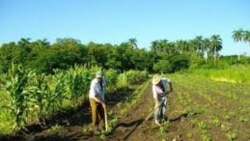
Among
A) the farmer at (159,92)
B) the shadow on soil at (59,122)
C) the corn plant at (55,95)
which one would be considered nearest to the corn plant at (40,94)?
the corn plant at (55,95)

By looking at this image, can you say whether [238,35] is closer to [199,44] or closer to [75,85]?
[199,44]

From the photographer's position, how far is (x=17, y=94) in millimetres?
13086

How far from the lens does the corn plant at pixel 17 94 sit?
42.8 feet

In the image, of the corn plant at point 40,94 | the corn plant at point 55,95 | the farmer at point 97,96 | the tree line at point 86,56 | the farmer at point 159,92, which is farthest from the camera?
the tree line at point 86,56

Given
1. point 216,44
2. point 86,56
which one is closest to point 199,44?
point 216,44

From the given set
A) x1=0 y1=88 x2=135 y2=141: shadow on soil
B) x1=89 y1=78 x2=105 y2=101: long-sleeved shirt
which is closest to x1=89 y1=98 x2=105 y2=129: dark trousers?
x1=89 y1=78 x2=105 y2=101: long-sleeved shirt

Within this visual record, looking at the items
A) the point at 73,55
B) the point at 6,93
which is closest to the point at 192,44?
the point at 73,55

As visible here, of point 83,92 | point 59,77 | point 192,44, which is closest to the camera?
point 59,77

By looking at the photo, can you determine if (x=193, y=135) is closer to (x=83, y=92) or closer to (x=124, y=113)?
(x=124, y=113)

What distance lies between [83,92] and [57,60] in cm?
3649

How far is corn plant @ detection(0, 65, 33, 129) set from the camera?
1304 centimetres

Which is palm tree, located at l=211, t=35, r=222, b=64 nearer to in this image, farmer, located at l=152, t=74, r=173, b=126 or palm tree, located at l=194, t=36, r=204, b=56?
palm tree, located at l=194, t=36, r=204, b=56

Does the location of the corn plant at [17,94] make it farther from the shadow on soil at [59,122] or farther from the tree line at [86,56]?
the tree line at [86,56]

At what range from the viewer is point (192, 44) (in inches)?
5340
